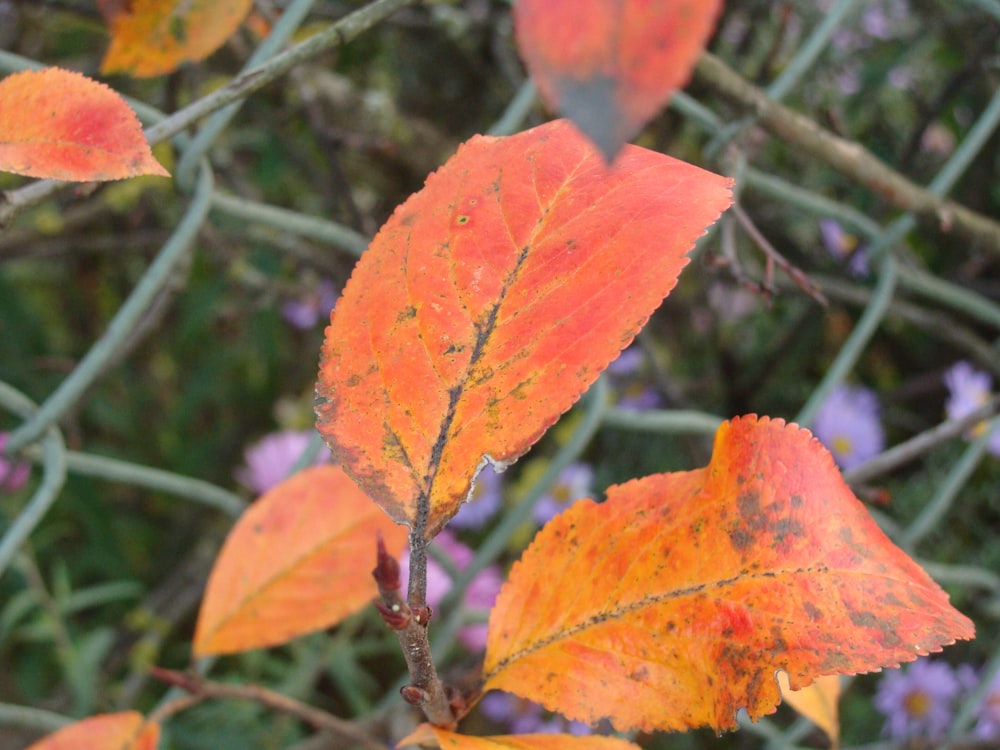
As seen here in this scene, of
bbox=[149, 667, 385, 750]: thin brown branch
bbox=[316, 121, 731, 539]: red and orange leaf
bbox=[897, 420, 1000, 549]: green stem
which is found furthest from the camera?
bbox=[897, 420, 1000, 549]: green stem

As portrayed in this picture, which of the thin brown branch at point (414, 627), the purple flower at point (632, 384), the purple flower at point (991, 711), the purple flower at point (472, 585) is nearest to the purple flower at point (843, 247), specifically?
the purple flower at point (632, 384)

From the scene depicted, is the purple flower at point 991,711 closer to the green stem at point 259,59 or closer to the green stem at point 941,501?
the green stem at point 941,501

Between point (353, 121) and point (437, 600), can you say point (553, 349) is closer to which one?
point (437, 600)

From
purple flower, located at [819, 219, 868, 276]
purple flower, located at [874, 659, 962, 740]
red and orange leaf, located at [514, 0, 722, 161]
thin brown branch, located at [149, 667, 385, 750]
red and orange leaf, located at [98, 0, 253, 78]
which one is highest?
red and orange leaf, located at [98, 0, 253, 78]

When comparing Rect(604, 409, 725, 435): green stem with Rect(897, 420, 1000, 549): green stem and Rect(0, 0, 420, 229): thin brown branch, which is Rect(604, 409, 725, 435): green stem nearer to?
Rect(897, 420, 1000, 549): green stem

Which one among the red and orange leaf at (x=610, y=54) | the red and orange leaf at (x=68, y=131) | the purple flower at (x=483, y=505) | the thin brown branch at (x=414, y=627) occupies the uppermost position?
the red and orange leaf at (x=610, y=54)

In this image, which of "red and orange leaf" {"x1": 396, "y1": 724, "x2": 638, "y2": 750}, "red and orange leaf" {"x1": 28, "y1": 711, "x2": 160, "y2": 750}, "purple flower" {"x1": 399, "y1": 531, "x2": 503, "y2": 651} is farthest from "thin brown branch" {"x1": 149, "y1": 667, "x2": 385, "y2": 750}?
"purple flower" {"x1": 399, "y1": 531, "x2": 503, "y2": 651}
